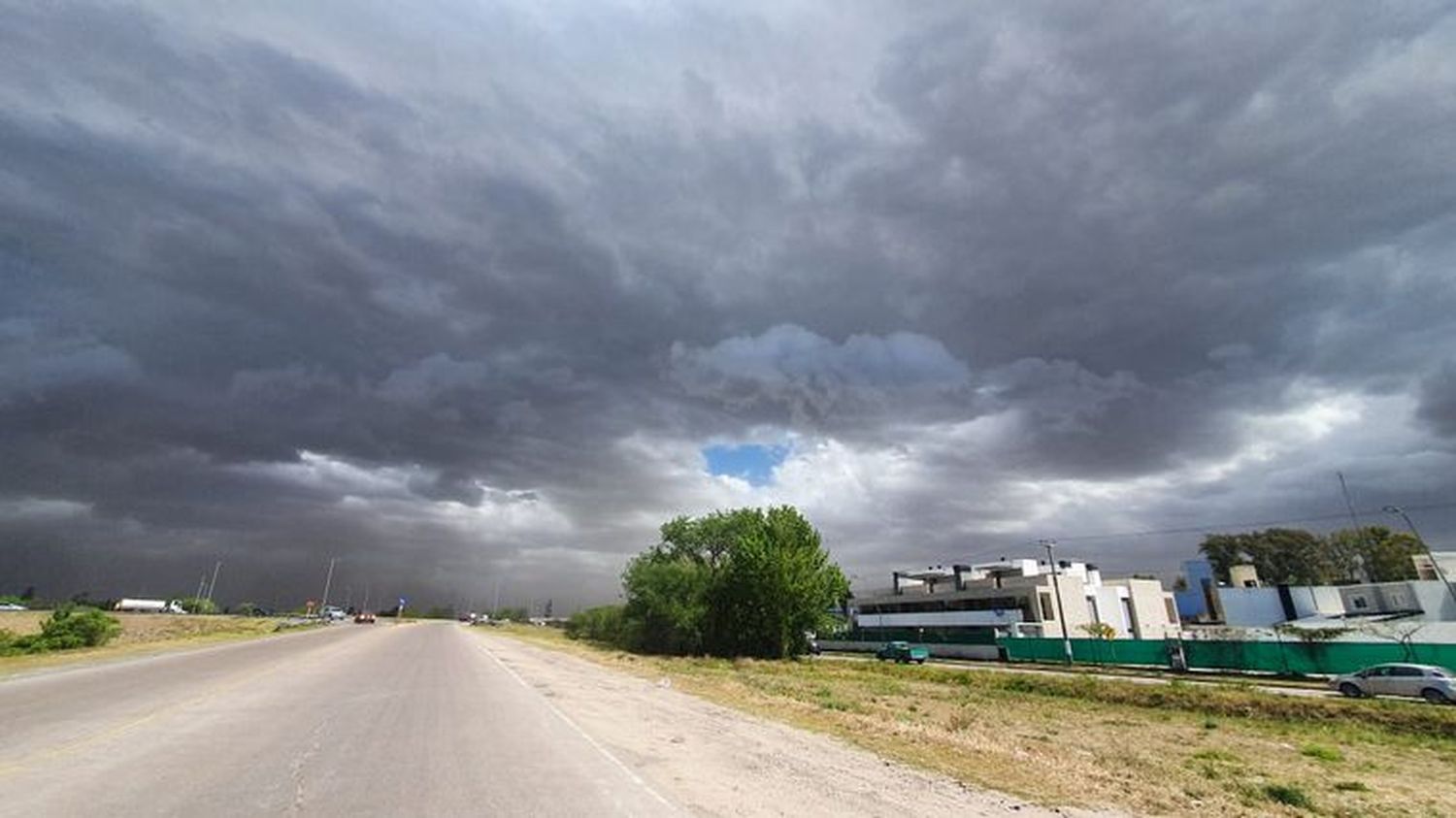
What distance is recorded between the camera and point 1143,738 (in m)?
23.4

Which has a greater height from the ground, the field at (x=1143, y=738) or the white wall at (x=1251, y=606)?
the white wall at (x=1251, y=606)

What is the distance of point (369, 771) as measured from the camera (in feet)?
33.4

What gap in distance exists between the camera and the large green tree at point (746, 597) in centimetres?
6144

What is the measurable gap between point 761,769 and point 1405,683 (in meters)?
36.7

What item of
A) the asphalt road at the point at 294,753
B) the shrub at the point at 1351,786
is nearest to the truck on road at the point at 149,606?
the asphalt road at the point at 294,753

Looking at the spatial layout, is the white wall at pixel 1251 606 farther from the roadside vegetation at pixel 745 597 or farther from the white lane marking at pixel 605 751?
the white lane marking at pixel 605 751

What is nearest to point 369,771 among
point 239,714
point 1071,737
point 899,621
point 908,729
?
point 239,714

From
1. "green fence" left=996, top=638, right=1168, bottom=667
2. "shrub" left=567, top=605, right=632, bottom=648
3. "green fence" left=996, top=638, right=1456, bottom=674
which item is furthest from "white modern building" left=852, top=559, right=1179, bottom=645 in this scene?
"shrub" left=567, top=605, right=632, bottom=648

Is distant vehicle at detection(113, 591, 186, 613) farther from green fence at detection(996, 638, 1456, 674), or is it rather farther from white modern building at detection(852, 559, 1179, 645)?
green fence at detection(996, 638, 1456, 674)

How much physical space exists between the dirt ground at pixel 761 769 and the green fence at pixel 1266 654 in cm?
4086

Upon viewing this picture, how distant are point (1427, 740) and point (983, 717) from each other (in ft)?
46.8

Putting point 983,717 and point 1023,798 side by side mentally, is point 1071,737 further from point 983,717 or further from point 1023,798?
point 1023,798

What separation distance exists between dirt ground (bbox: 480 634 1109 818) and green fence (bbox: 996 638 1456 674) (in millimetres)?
40864

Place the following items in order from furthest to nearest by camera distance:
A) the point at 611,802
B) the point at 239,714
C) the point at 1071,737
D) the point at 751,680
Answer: the point at 751,680 → the point at 1071,737 → the point at 239,714 → the point at 611,802
